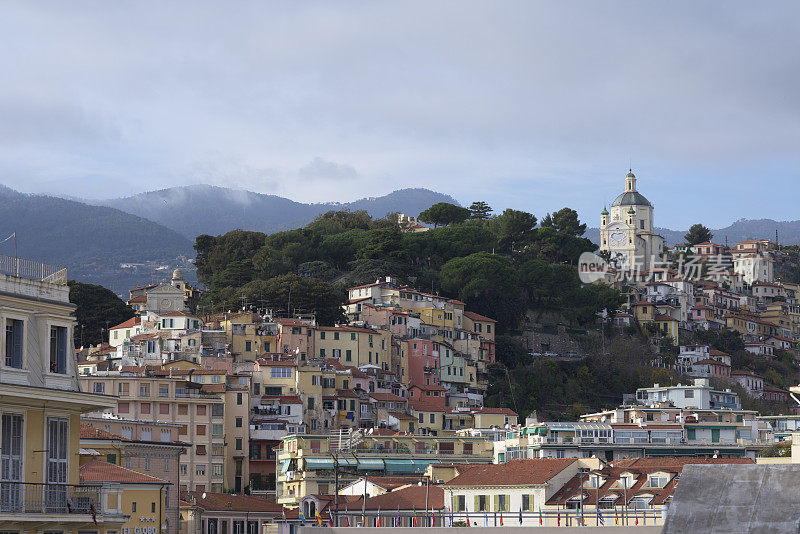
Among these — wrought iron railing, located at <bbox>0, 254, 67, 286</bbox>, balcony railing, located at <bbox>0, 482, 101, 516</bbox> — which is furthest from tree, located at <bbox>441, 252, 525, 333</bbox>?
balcony railing, located at <bbox>0, 482, 101, 516</bbox>

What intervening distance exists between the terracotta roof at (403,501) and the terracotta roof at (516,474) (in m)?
1.14

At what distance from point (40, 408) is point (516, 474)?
3838cm

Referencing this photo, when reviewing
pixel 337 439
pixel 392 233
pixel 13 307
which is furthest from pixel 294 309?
pixel 13 307

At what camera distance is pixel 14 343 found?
2534 centimetres

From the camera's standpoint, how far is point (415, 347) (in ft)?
351

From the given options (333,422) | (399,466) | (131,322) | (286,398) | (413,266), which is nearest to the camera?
(399,466)

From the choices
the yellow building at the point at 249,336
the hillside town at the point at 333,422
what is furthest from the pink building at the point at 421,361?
the yellow building at the point at 249,336

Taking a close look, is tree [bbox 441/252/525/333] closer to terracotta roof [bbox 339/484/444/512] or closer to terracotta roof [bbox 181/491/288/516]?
terracotta roof [bbox 181/491/288/516]

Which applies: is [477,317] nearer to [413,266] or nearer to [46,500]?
[413,266]

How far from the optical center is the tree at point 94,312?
366 feet

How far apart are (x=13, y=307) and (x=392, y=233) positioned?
101222 mm

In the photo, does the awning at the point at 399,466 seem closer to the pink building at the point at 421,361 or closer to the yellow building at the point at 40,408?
the pink building at the point at 421,361

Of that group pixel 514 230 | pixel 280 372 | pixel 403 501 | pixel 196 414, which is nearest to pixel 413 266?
pixel 514 230

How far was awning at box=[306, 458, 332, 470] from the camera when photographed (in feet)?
247
